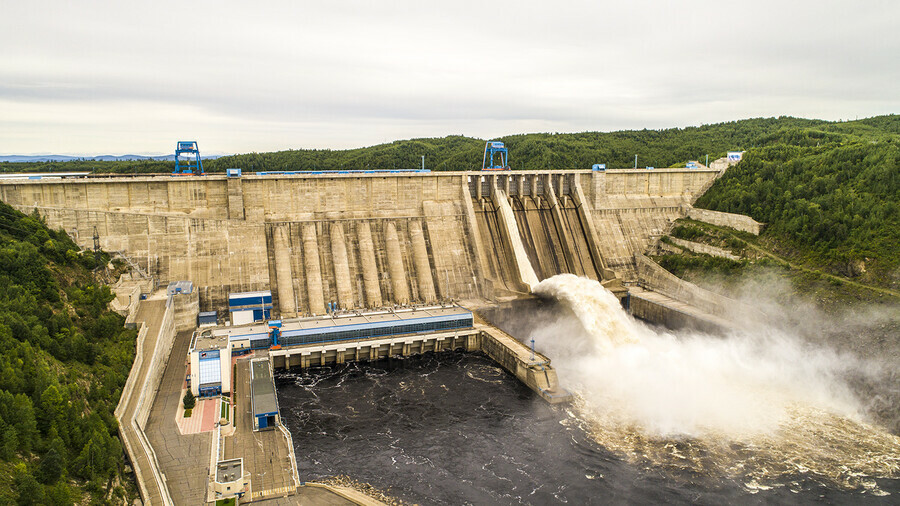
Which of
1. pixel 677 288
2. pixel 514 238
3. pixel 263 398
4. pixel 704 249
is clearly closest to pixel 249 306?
pixel 263 398

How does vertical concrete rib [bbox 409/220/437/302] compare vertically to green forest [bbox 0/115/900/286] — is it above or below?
below

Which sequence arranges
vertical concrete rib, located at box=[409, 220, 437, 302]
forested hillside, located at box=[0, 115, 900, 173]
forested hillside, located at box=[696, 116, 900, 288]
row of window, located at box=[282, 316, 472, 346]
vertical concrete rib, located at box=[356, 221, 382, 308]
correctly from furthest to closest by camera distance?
forested hillside, located at box=[0, 115, 900, 173]
vertical concrete rib, located at box=[409, 220, 437, 302]
vertical concrete rib, located at box=[356, 221, 382, 308]
forested hillside, located at box=[696, 116, 900, 288]
row of window, located at box=[282, 316, 472, 346]

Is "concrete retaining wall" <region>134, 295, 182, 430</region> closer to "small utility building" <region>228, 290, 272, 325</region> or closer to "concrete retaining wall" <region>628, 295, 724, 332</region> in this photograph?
"small utility building" <region>228, 290, 272, 325</region>

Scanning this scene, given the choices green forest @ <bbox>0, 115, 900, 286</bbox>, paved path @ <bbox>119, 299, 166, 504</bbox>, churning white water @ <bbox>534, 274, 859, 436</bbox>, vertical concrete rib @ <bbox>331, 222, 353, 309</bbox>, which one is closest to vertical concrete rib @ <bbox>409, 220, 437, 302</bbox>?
vertical concrete rib @ <bbox>331, 222, 353, 309</bbox>

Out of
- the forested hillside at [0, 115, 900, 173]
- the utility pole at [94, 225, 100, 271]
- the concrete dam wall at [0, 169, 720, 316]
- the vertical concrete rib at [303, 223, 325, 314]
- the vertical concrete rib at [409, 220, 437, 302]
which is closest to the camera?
the utility pole at [94, 225, 100, 271]

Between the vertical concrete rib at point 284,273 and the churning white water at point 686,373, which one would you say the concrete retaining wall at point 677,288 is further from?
the vertical concrete rib at point 284,273

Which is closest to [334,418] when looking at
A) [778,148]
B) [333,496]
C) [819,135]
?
[333,496]

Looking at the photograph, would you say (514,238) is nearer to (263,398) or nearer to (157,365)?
(263,398)
